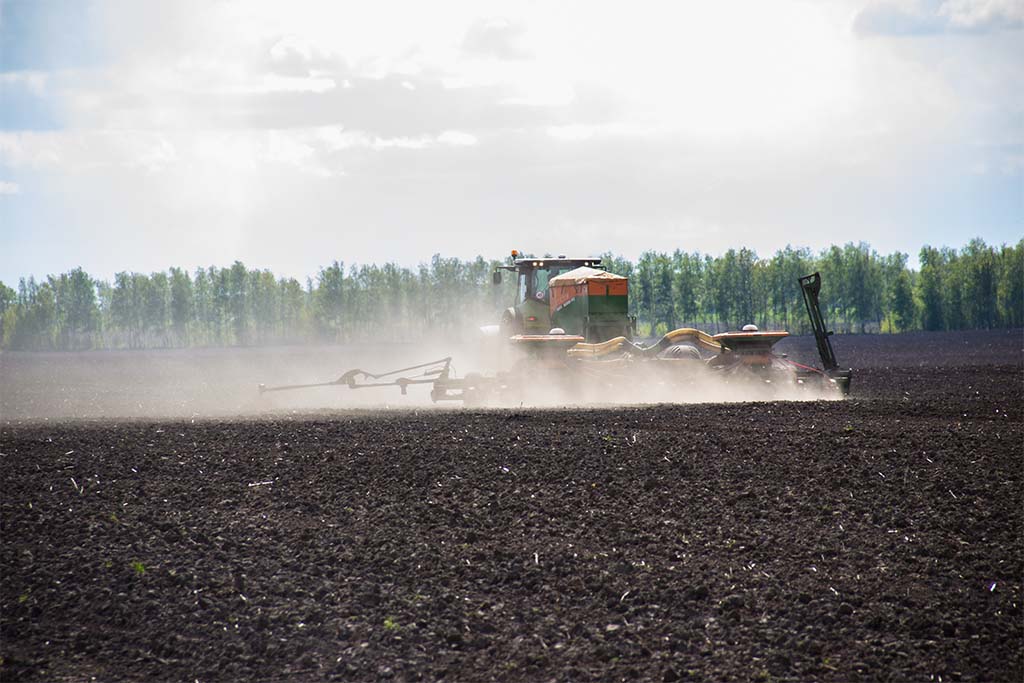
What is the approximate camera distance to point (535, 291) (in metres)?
24.6

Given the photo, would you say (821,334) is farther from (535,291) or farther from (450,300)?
(450,300)

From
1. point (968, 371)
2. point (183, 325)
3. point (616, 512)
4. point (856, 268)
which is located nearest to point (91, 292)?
point (183, 325)

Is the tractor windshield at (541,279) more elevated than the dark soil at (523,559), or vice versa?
the tractor windshield at (541,279)

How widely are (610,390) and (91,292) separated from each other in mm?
148548

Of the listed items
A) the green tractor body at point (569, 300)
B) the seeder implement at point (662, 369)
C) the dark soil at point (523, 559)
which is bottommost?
the dark soil at point (523, 559)

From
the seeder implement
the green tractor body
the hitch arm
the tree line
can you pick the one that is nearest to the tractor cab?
the green tractor body

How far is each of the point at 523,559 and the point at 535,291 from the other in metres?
16.2

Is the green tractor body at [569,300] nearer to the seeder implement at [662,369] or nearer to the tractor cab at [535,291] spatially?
the tractor cab at [535,291]

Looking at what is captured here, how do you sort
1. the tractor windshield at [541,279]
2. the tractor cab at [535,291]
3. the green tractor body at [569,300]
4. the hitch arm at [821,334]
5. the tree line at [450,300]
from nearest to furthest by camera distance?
the hitch arm at [821,334]
the green tractor body at [569,300]
the tractor cab at [535,291]
the tractor windshield at [541,279]
the tree line at [450,300]

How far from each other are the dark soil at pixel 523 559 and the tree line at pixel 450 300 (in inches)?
3900

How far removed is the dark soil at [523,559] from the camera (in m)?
7.33

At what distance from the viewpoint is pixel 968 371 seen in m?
32.8

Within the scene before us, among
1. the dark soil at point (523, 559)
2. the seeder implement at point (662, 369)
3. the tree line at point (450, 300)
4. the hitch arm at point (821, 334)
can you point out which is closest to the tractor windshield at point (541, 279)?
the seeder implement at point (662, 369)

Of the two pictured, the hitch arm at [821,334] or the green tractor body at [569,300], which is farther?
the green tractor body at [569,300]
